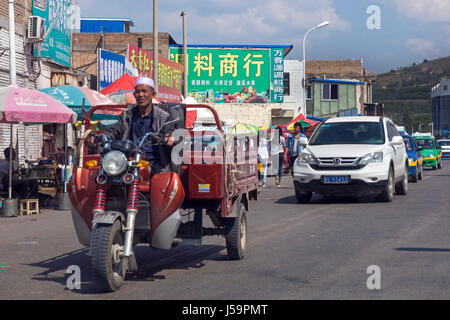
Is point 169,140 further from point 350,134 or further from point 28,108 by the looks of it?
point 350,134

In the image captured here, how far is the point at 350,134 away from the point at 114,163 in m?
10.5

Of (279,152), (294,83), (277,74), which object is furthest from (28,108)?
(294,83)

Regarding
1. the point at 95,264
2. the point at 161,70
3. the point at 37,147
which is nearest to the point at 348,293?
the point at 95,264

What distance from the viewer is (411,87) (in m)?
183

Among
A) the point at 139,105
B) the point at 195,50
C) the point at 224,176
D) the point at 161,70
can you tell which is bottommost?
the point at 224,176

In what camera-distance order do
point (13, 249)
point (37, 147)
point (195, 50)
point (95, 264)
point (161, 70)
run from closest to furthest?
point (95, 264)
point (13, 249)
point (37, 147)
point (161, 70)
point (195, 50)

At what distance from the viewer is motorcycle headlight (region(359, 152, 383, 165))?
14.7 m

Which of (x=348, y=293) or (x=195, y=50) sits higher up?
(x=195, y=50)

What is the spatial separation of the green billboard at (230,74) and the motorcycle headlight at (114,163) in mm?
39345

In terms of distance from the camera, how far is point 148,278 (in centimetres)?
679

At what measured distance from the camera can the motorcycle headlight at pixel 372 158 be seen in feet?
48.1

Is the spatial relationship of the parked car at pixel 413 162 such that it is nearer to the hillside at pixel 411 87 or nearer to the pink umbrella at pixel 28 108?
the pink umbrella at pixel 28 108
